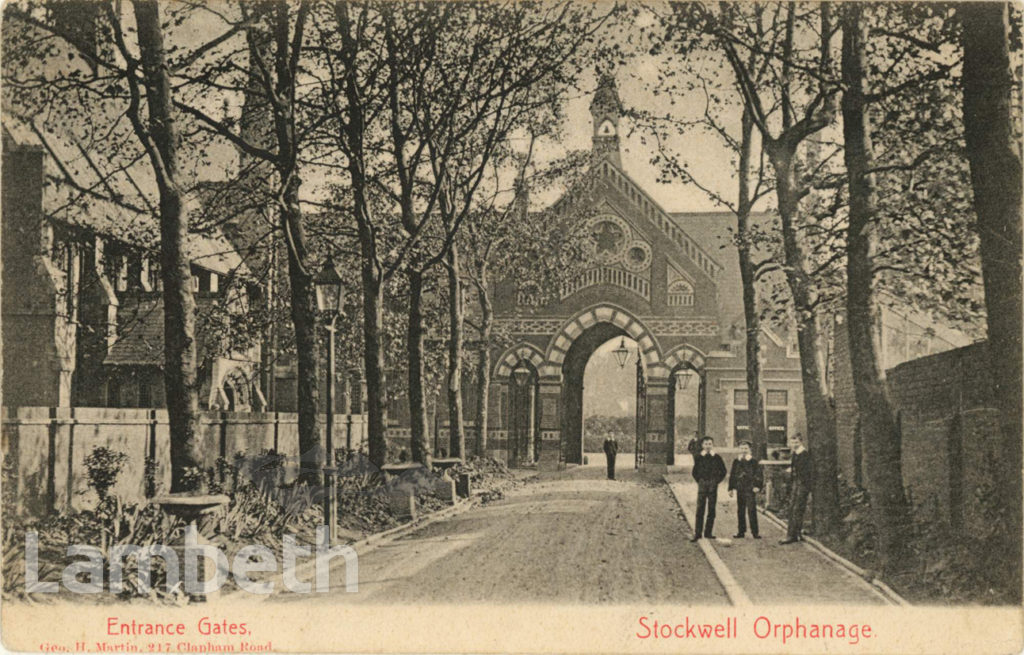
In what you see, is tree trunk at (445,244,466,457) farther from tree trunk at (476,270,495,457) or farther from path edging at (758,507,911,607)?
path edging at (758,507,911,607)

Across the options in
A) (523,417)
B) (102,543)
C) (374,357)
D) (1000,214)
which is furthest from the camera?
(523,417)

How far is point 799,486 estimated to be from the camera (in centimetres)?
1362

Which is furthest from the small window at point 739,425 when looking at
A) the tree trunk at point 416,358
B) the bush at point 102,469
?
the bush at point 102,469

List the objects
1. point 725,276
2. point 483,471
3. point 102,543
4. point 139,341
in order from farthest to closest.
Answer: point 725,276, point 483,471, point 139,341, point 102,543

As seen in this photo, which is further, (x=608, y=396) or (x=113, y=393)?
(x=608, y=396)

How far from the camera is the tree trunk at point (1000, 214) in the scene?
8555 mm

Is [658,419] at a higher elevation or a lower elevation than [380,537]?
higher

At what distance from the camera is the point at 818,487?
1370 centimetres

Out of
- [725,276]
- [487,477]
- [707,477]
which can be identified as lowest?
[487,477]

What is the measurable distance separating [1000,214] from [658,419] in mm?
22864

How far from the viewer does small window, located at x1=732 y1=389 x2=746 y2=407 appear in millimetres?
31198

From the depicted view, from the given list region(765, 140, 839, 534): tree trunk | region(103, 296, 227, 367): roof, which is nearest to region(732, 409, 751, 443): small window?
region(765, 140, 839, 534): tree trunk

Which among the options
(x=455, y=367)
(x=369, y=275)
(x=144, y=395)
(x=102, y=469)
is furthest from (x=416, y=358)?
(x=144, y=395)

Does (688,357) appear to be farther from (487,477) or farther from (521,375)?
(487,477)
